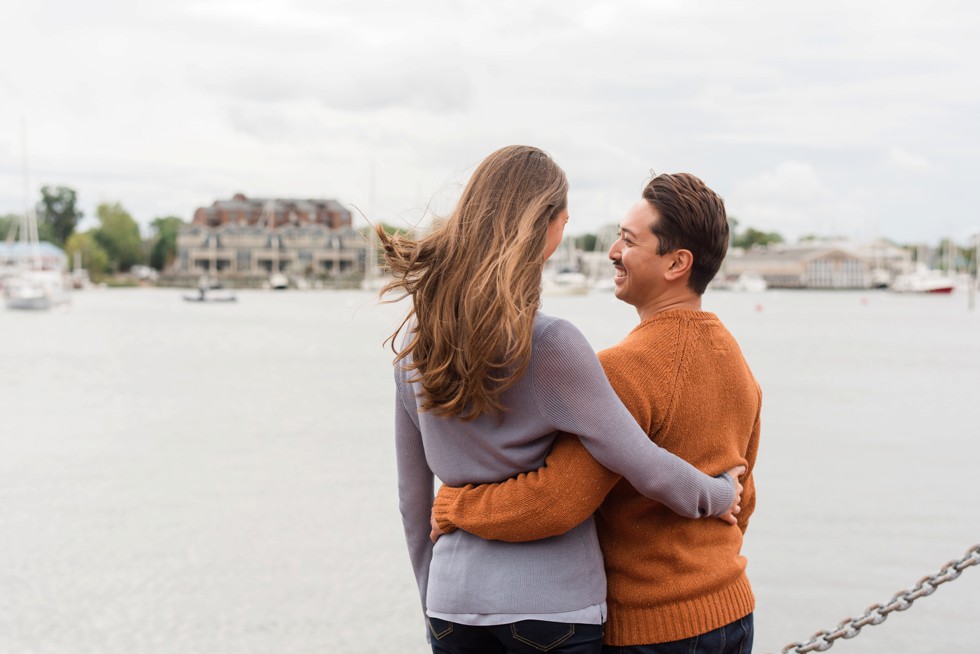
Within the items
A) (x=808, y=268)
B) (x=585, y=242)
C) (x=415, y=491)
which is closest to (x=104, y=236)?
(x=585, y=242)

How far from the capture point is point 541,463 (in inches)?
87.0

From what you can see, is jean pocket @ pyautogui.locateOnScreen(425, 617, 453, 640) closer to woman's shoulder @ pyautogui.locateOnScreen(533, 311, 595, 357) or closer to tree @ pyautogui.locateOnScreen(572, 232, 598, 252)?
woman's shoulder @ pyautogui.locateOnScreen(533, 311, 595, 357)

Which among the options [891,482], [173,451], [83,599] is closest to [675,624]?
[83,599]

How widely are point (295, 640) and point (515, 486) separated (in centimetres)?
685

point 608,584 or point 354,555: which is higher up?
point 608,584

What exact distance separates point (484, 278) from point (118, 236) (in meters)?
154

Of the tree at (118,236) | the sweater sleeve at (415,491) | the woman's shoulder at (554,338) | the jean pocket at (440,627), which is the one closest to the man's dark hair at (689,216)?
the woman's shoulder at (554,338)

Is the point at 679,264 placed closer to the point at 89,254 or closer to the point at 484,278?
the point at 484,278

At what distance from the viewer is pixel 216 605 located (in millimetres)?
9266

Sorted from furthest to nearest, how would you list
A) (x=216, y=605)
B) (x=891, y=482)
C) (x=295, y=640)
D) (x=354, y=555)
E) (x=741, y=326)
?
(x=741, y=326) < (x=891, y=482) < (x=354, y=555) < (x=216, y=605) < (x=295, y=640)

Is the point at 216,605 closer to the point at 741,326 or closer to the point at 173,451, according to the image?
the point at 173,451

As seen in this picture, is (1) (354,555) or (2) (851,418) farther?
(2) (851,418)

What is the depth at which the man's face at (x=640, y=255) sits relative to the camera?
227cm

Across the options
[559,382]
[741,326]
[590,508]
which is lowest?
[741,326]
